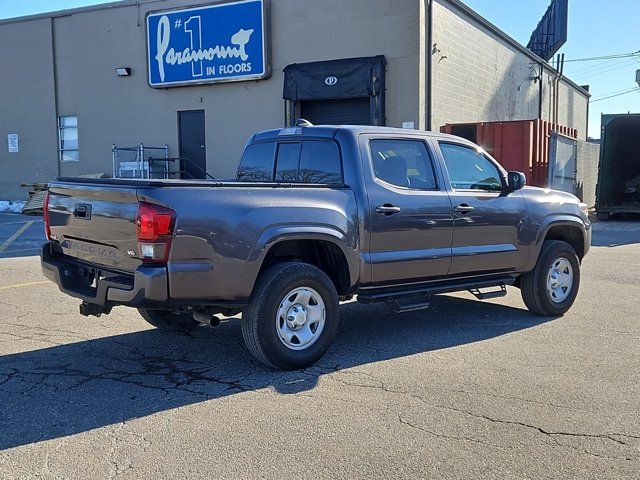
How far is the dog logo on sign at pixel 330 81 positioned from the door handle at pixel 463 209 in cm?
1210

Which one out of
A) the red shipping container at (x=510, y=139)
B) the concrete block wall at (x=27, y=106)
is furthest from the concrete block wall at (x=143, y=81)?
the red shipping container at (x=510, y=139)

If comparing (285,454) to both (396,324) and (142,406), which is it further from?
(396,324)

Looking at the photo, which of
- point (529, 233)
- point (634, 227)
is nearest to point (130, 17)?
point (634, 227)

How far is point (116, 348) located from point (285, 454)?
108 inches

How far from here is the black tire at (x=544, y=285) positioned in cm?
698

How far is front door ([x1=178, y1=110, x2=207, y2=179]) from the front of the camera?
Result: 2041 cm

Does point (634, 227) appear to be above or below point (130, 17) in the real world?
below

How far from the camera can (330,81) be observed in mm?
17750

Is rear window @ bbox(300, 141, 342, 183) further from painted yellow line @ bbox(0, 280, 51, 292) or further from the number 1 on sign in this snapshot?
the number 1 on sign

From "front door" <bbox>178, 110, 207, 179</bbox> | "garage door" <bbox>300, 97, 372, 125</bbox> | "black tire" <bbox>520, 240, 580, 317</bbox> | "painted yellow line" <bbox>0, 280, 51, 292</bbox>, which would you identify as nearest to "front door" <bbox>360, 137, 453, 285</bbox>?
"black tire" <bbox>520, 240, 580, 317</bbox>

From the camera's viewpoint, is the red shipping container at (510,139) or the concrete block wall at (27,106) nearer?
the red shipping container at (510,139)

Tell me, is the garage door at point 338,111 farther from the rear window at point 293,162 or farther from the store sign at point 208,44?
the rear window at point 293,162

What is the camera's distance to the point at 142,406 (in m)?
4.39

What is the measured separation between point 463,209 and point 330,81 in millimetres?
12261
